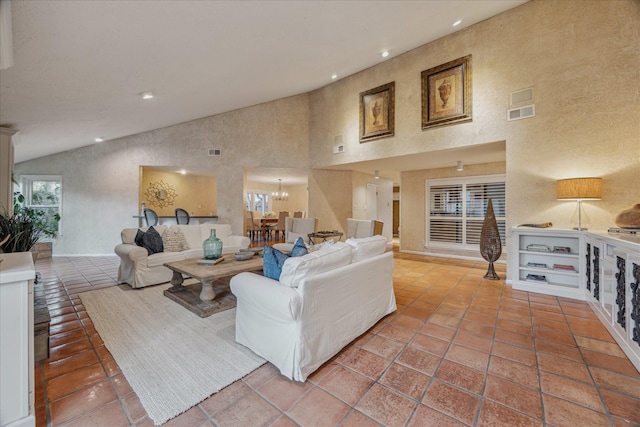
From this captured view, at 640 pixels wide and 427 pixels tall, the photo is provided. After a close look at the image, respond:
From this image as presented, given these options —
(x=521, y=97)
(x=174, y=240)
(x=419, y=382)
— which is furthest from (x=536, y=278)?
(x=174, y=240)

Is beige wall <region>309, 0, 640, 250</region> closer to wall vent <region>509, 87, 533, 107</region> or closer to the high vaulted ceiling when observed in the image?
wall vent <region>509, 87, 533, 107</region>

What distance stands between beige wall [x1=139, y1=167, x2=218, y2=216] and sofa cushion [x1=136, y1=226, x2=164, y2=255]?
354 centimetres

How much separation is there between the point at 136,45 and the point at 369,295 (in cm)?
349

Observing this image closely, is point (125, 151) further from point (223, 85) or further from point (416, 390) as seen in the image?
point (416, 390)

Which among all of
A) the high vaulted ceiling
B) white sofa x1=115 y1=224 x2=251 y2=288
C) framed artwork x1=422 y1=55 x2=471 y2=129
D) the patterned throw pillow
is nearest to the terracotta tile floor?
white sofa x1=115 y1=224 x2=251 y2=288

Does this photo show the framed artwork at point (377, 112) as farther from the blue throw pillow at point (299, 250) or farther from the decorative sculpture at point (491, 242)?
the blue throw pillow at point (299, 250)

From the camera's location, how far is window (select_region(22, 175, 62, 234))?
612 cm

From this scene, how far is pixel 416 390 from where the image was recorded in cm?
163

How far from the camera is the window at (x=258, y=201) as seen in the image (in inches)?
435

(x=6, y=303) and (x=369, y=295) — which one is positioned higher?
(x=6, y=303)

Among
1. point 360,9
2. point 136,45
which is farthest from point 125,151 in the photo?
point 360,9

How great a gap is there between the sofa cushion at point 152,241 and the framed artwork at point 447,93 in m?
4.86

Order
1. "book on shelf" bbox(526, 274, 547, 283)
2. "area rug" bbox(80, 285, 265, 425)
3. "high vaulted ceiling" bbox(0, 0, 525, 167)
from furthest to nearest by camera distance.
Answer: "book on shelf" bbox(526, 274, 547, 283) < "high vaulted ceiling" bbox(0, 0, 525, 167) < "area rug" bbox(80, 285, 265, 425)

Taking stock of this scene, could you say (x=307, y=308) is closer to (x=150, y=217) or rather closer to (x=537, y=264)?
(x=537, y=264)
